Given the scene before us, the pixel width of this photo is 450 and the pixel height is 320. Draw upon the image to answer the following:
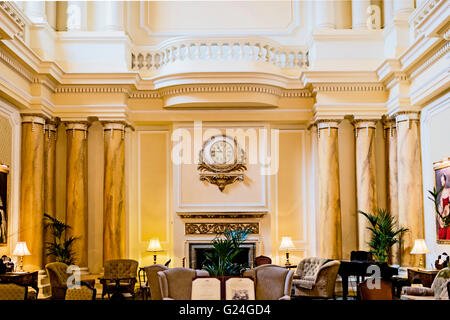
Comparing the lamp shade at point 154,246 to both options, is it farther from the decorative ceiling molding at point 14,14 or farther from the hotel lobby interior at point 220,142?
the decorative ceiling molding at point 14,14

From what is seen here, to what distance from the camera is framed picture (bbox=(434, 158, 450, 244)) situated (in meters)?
10.9

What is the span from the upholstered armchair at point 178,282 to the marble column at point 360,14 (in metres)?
7.37

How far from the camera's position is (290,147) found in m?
14.3

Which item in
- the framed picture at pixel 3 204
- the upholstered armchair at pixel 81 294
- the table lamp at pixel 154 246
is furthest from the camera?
the table lamp at pixel 154 246

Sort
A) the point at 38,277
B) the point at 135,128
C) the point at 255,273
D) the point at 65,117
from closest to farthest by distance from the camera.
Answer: the point at 255,273 < the point at 38,277 < the point at 65,117 < the point at 135,128

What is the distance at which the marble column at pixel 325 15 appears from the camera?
13805 millimetres

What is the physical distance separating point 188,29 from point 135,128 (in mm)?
2561

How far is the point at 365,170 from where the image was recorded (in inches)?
517

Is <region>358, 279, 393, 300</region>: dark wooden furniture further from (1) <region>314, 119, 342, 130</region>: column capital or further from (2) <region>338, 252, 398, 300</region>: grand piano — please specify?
(1) <region>314, 119, 342, 130</region>: column capital

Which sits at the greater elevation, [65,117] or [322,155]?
[65,117]

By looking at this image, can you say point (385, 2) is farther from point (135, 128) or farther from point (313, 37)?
point (135, 128)

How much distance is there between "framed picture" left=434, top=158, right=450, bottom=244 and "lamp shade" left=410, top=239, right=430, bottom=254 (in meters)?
0.36

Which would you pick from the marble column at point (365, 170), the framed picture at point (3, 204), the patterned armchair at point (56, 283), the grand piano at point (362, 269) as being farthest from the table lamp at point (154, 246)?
A: the marble column at point (365, 170)


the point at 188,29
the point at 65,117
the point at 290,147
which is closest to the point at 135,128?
the point at 65,117
